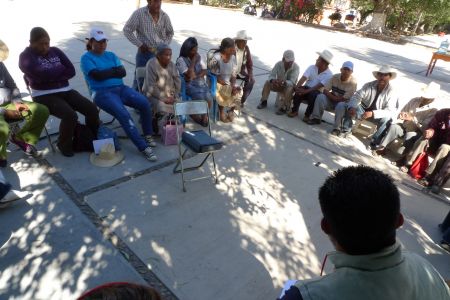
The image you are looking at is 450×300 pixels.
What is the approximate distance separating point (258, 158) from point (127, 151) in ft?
5.88

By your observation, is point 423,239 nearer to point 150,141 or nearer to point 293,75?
point 150,141

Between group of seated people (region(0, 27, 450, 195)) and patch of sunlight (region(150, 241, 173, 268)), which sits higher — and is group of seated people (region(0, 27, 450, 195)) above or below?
above

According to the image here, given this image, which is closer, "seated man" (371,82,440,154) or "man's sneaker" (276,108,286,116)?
"seated man" (371,82,440,154)

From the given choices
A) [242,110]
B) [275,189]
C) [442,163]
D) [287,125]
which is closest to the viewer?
[275,189]

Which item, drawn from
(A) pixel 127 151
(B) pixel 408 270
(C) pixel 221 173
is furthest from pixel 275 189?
(B) pixel 408 270

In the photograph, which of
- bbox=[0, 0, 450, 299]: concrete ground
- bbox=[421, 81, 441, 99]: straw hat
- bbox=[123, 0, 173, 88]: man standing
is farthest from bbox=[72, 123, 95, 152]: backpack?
bbox=[421, 81, 441, 99]: straw hat

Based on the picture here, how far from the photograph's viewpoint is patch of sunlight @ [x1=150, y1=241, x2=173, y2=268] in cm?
279

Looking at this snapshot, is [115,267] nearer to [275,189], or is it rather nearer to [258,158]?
[275,189]

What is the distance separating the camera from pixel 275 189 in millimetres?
3984

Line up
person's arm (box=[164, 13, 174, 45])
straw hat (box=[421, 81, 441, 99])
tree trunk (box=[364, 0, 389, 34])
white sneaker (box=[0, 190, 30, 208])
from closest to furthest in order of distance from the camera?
white sneaker (box=[0, 190, 30, 208]), straw hat (box=[421, 81, 441, 99]), person's arm (box=[164, 13, 174, 45]), tree trunk (box=[364, 0, 389, 34])

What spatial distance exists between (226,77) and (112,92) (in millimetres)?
2023

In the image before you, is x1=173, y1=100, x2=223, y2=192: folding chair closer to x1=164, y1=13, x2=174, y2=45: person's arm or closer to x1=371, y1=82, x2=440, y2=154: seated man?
x1=164, y1=13, x2=174, y2=45: person's arm

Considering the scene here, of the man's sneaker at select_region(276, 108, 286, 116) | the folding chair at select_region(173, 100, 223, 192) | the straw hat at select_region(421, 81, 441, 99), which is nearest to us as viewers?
the folding chair at select_region(173, 100, 223, 192)

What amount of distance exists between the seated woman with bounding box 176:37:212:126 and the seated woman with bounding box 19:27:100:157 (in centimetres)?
157
